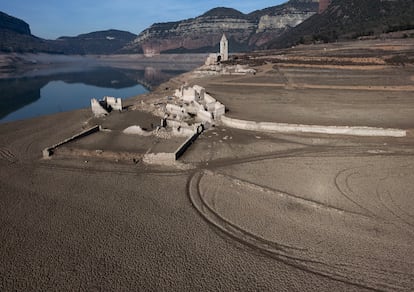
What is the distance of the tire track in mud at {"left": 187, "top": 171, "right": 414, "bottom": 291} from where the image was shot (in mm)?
Result: 9289

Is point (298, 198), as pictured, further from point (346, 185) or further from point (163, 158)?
point (163, 158)

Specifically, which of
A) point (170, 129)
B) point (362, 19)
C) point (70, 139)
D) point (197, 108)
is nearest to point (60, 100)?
point (197, 108)

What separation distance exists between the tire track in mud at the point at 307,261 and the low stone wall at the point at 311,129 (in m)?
11.3

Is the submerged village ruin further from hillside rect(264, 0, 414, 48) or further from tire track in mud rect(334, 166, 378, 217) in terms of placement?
hillside rect(264, 0, 414, 48)

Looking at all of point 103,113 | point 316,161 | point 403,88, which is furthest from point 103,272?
point 403,88

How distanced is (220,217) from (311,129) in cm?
1199

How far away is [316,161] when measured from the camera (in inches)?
686

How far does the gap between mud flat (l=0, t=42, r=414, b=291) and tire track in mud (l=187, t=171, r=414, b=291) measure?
0.04 m

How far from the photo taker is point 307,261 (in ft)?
33.5

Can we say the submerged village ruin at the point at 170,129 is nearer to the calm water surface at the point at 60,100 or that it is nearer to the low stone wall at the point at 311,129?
the low stone wall at the point at 311,129

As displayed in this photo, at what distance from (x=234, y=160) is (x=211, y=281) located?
30.3 feet

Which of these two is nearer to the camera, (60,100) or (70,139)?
(70,139)

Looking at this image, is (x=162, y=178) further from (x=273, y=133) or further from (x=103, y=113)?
(x=103, y=113)


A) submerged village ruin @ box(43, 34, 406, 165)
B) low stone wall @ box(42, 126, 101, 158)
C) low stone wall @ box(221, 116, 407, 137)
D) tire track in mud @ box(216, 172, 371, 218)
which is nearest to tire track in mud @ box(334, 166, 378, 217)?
tire track in mud @ box(216, 172, 371, 218)
